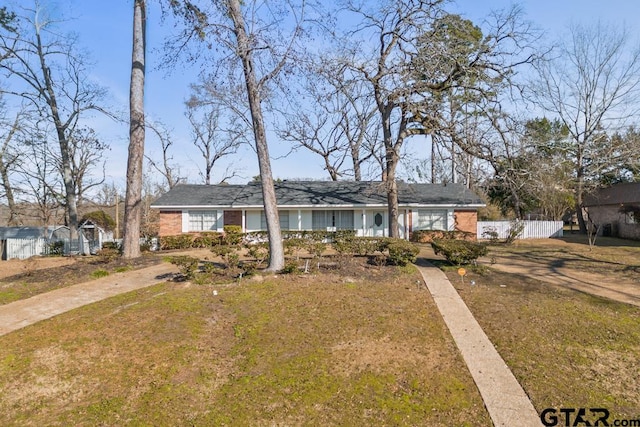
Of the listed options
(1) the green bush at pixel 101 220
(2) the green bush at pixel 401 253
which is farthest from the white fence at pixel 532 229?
(1) the green bush at pixel 101 220

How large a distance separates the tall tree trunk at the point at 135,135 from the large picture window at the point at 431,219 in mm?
15781

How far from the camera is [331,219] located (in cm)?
2298

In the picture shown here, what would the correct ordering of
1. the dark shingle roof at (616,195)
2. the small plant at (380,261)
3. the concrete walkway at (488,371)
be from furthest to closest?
the dark shingle roof at (616,195) < the small plant at (380,261) < the concrete walkway at (488,371)

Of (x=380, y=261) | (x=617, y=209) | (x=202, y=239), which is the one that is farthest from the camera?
(x=617, y=209)

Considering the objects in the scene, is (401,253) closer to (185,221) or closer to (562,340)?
(562,340)

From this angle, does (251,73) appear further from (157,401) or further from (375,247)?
(157,401)

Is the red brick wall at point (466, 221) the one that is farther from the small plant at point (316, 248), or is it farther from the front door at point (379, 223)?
the small plant at point (316, 248)

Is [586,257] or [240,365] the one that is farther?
[586,257]

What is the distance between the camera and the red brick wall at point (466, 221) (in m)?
22.6

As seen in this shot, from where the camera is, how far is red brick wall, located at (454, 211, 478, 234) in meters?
22.6

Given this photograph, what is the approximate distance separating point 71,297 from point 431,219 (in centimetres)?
1902

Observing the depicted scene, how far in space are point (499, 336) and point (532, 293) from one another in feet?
11.2

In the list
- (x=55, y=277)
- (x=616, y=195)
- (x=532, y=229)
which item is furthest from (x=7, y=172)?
(x=616, y=195)

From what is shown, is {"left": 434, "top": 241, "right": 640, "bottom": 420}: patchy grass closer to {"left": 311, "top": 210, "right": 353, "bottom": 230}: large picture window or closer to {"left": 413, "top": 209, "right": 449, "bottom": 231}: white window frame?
{"left": 413, "top": 209, "right": 449, "bottom": 231}: white window frame
